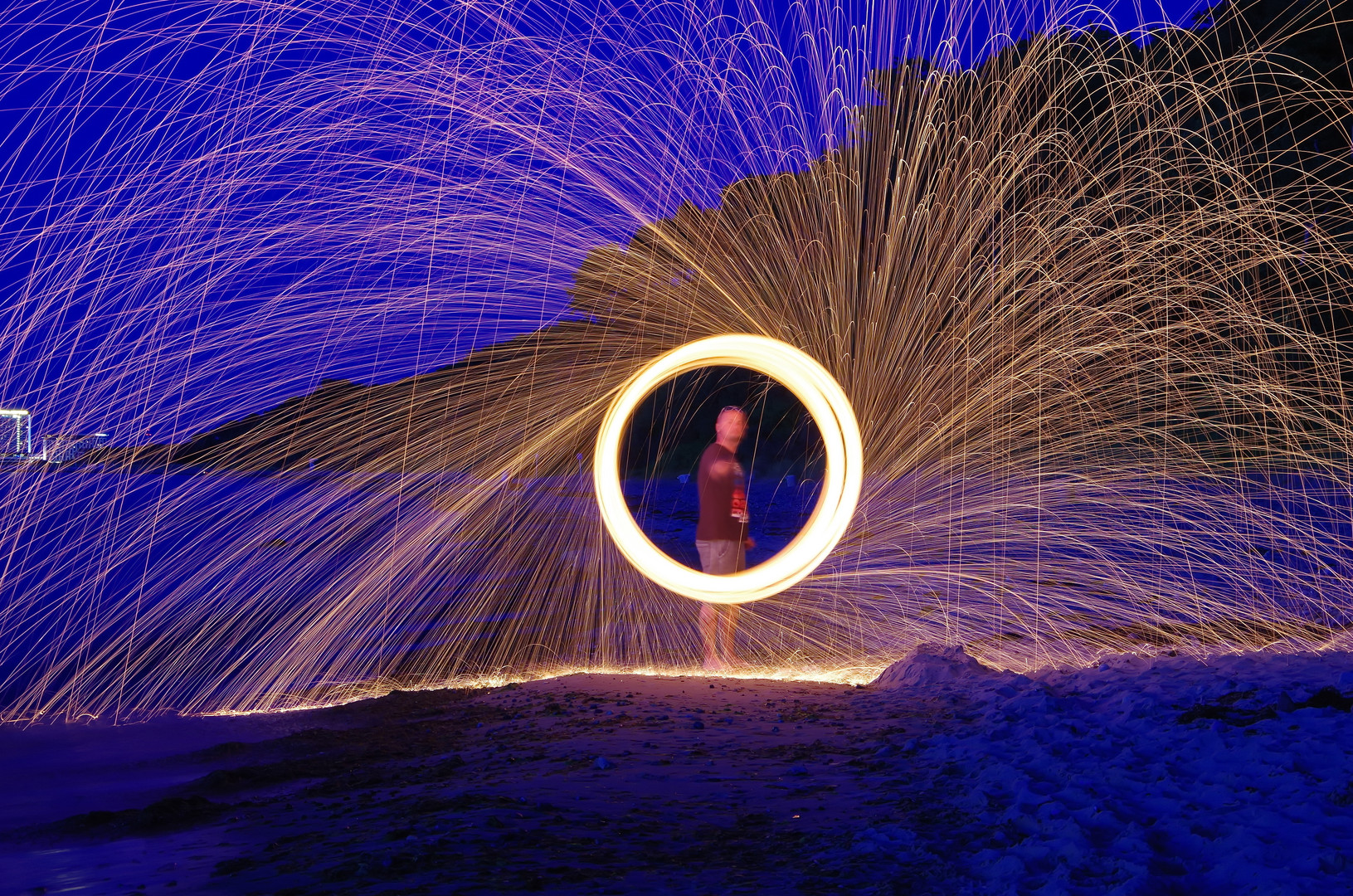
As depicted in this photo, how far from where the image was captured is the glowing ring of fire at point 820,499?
657 centimetres

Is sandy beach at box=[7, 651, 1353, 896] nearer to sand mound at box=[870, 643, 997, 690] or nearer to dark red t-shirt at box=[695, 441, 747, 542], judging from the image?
sand mound at box=[870, 643, 997, 690]

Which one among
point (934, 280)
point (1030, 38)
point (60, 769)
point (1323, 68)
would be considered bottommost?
point (60, 769)

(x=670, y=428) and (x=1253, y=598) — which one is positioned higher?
(x=670, y=428)

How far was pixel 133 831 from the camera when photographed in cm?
415

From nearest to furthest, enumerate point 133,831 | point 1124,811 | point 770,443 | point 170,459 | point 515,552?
point 1124,811
point 133,831
point 170,459
point 515,552
point 770,443

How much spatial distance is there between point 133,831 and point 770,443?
1394 inches

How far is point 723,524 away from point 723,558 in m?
0.25

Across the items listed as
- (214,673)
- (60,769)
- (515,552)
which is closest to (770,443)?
(515,552)

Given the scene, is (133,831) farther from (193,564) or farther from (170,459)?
(193,564)

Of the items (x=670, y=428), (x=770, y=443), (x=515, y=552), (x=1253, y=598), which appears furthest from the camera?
(x=670, y=428)

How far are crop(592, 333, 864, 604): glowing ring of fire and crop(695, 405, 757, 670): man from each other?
9.4 inches

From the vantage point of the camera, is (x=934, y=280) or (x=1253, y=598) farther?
(x=934, y=280)

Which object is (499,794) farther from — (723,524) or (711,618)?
(723,524)

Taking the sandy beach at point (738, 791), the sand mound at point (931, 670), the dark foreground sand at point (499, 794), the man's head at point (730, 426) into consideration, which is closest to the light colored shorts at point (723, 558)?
the man's head at point (730, 426)
